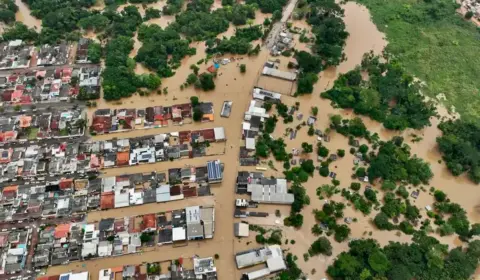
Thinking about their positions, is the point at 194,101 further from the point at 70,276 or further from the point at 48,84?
the point at 70,276

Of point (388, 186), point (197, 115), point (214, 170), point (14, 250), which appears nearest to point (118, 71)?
point (197, 115)

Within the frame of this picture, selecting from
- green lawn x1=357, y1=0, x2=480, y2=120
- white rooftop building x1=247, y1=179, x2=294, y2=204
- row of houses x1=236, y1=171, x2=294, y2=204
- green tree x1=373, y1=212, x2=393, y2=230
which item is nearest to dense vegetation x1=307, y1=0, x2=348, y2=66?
green lawn x1=357, y1=0, x2=480, y2=120

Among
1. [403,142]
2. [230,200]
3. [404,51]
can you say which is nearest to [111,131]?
[230,200]

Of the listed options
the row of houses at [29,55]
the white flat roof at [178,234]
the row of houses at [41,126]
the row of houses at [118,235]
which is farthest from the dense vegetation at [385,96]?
the row of houses at [29,55]

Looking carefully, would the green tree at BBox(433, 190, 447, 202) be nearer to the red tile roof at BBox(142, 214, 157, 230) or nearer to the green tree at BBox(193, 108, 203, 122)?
the green tree at BBox(193, 108, 203, 122)

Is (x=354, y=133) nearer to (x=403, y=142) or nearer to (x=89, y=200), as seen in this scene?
(x=403, y=142)

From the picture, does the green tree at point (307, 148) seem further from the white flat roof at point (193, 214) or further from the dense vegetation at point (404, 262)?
the white flat roof at point (193, 214)
